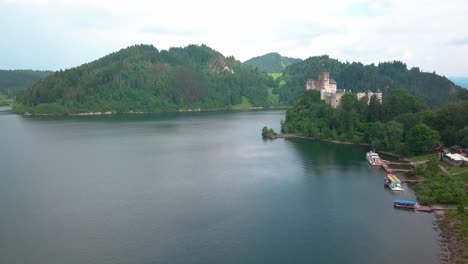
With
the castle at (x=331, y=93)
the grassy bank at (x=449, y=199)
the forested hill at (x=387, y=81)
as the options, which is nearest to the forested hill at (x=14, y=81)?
the forested hill at (x=387, y=81)

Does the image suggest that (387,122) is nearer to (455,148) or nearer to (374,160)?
(455,148)

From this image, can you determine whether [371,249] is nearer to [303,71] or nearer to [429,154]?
[429,154]

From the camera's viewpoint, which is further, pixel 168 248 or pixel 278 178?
pixel 278 178

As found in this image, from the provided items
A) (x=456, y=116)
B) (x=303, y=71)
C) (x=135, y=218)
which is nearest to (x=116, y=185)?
(x=135, y=218)

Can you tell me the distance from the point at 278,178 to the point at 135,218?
44.8 ft

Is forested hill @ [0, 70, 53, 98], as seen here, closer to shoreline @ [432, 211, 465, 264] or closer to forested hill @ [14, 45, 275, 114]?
forested hill @ [14, 45, 275, 114]

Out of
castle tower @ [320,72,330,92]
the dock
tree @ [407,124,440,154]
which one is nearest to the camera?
the dock

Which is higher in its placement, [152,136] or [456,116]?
[456,116]

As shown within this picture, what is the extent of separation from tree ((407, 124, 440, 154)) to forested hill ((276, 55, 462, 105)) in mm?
51147

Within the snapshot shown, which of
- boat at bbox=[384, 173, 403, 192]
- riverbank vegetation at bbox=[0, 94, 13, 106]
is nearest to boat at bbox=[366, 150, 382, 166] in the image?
boat at bbox=[384, 173, 403, 192]

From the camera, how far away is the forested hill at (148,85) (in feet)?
343

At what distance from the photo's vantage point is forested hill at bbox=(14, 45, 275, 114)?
343ft

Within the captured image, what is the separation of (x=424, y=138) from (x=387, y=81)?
7160 cm

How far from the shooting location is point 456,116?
40.3 m
